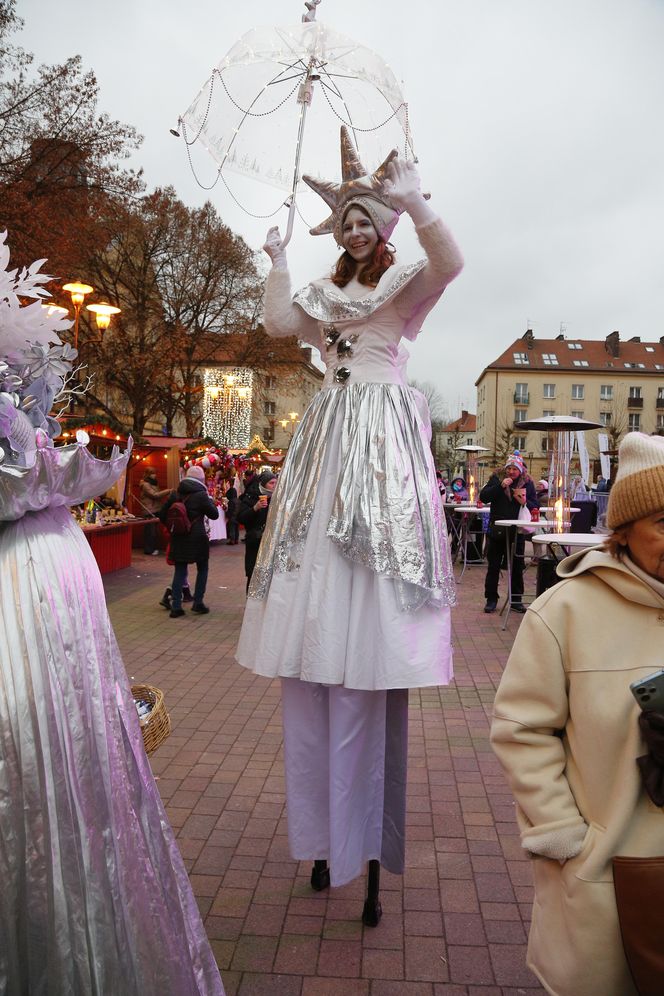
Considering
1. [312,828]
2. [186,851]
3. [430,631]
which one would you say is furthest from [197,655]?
[430,631]

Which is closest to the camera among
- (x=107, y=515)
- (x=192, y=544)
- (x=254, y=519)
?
(x=254, y=519)

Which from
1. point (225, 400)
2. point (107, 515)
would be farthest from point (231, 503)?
point (107, 515)

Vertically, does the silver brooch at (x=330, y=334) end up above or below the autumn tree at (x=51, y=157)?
below

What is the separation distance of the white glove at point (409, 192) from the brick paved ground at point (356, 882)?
7.84 ft

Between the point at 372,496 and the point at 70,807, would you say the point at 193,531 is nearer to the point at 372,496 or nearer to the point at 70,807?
the point at 372,496

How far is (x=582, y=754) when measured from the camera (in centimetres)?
150

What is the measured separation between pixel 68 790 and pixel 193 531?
7201mm

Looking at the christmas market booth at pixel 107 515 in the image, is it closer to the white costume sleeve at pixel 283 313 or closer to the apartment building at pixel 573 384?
the white costume sleeve at pixel 283 313

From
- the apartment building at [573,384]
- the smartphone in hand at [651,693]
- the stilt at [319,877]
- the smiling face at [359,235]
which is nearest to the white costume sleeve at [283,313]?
the smiling face at [359,235]

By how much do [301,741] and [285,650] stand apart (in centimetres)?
41

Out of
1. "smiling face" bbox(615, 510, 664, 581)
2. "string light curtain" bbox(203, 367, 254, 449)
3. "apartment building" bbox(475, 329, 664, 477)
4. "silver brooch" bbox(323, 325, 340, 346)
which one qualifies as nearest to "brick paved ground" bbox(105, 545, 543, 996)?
"smiling face" bbox(615, 510, 664, 581)

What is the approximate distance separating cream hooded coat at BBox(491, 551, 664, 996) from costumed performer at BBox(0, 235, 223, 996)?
2.82ft

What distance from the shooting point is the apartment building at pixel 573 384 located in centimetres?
6131

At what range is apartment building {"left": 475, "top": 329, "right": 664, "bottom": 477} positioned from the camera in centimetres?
6131
